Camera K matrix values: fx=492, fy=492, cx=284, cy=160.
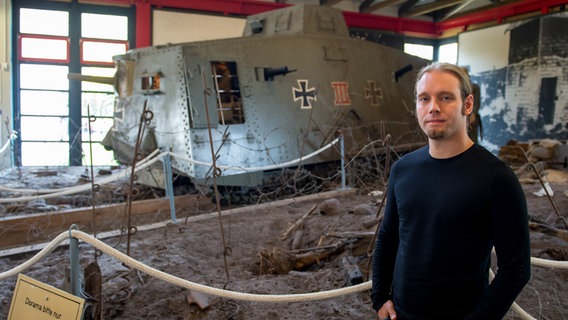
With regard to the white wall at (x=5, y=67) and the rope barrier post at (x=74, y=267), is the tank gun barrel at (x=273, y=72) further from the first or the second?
the white wall at (x=5, y=67)

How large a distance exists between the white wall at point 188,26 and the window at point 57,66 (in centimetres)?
79

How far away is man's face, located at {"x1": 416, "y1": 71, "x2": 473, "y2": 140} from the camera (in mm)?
1810

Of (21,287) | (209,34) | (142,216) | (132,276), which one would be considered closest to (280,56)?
(142,216)

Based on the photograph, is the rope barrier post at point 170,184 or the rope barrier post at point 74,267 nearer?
the rope barrier post at point 74,267

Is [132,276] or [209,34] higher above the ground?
[209,34]

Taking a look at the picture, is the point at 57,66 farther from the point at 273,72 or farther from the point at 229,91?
the point at 273,72

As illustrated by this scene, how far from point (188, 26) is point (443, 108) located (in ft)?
43.6

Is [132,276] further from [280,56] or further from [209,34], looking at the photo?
[209,34]

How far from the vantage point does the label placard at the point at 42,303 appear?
2.30 metres

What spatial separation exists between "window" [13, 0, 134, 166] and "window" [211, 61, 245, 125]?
21.7 ft

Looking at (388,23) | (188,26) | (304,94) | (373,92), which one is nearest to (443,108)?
(304,94)

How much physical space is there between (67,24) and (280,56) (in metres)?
8.08

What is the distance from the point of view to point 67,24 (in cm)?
1307

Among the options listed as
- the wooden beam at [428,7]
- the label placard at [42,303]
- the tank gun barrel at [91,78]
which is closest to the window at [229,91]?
the tank gun barrel at [91,78]
